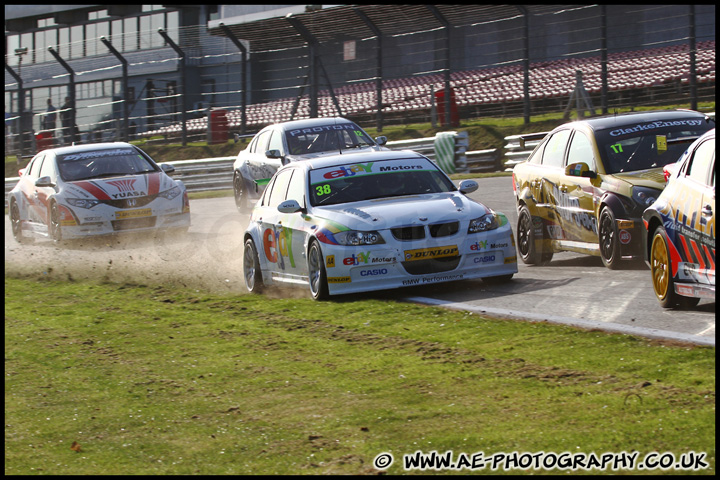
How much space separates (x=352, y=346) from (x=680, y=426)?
3169 mm

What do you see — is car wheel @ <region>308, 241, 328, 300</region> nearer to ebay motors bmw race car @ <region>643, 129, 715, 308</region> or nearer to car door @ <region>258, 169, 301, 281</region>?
car door @ <region>258, 169, 301, 281</region>

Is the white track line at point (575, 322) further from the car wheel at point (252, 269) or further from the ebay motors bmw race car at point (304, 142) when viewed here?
the ebay motors bmw race car at point (304, 142)

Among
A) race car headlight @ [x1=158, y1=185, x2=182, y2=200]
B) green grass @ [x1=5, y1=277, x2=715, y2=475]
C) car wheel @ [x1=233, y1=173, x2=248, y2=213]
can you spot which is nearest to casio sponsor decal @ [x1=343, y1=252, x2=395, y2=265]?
green grass @ [x1=5, y1=277, x2=715, y2=475]

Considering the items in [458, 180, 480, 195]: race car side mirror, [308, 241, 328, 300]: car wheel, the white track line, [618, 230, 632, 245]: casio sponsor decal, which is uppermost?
[458, 180, 480, 195]: race car side mirror

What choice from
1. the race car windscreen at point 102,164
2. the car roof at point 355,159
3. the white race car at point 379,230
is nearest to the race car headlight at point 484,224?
the white race car at point 379,230

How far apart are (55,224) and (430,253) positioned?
9.04 metres

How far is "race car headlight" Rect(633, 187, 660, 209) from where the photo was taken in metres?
10.5

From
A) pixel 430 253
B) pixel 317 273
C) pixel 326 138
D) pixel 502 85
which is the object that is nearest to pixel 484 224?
pixel 430 253

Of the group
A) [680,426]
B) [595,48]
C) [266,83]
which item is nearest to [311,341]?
[680,426]

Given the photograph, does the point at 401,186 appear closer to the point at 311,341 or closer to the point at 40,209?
the point at 311,341

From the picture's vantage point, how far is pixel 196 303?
36.0 feet

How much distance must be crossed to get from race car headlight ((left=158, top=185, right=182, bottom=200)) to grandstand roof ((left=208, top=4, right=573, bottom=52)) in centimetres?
1020

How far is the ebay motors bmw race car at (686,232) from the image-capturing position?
7797 mm

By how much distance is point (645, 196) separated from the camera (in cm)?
1053
